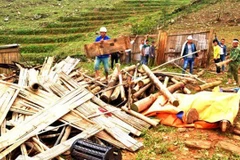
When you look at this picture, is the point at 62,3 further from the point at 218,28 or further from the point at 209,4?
the point at 218,28

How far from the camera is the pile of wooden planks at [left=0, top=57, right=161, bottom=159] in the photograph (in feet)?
19.8

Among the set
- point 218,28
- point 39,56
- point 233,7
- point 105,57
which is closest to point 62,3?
point 39,56

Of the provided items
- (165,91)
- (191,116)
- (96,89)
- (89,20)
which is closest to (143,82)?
(165,91)

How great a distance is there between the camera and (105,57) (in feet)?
32.7

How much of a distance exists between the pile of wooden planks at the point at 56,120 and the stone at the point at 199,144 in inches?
36.7

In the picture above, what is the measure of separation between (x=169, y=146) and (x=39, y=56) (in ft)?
68.5

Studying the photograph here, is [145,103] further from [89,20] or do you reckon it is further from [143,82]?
[89,20]

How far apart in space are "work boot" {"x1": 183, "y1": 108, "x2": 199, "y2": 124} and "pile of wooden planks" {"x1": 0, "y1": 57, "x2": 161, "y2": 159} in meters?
0.71

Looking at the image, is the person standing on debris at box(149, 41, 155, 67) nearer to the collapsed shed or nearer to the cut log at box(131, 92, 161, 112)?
the collapsed shed

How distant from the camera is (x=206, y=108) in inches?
281

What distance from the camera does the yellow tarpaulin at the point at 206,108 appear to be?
691cm

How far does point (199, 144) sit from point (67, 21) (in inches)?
1176

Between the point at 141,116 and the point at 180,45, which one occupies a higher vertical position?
the point at 180,45

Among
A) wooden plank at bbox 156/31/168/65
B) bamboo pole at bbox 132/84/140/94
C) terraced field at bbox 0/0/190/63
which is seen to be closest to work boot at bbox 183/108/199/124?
bamboo pole at bbox 132/84/140/94
